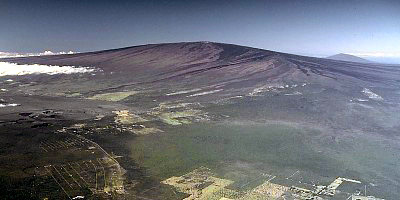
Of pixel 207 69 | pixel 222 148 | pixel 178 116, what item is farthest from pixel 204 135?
pixel 207 69

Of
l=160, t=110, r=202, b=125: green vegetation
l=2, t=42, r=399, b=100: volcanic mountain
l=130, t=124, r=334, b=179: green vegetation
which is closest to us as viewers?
l=130, t=124, r=334, b=179: green vegetation

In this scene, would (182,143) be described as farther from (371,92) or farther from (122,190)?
(371,92)

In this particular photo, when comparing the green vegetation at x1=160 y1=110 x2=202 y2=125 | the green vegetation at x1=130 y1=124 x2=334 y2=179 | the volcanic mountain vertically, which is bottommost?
the green vegetation at x1=130 y1=124 x2=334 y2=179

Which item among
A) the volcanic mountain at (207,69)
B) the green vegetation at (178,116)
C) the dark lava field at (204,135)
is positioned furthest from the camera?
the volcanic mountain at (207,69)

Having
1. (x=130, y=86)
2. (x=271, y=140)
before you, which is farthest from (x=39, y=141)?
(x=130, y=86)

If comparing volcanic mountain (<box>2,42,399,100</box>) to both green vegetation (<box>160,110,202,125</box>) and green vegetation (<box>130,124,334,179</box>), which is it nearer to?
green vegetation (<box>160,110,202,125</box>)

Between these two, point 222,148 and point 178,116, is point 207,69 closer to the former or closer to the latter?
point 178,116

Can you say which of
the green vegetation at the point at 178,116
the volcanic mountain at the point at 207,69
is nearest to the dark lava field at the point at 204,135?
the green vegetation at the point at 178,116

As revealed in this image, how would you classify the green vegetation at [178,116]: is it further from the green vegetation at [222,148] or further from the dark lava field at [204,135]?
the green vegetation at [222,148]

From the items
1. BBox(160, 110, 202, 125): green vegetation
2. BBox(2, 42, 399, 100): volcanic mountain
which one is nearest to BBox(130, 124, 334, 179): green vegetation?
BBox(160, 110, 202, 125): green vegetation

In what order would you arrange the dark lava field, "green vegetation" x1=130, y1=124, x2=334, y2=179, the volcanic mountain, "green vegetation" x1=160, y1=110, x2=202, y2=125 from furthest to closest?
the volcanic mountain, "green vegetation" x1=160, y1=110, x2=202, y2=125, "green vegetation" x1=130, y1=124, x2=334, y2=179, the dark lava field

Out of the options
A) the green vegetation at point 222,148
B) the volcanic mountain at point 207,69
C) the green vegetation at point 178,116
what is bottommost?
the green vegetation at point 222,148

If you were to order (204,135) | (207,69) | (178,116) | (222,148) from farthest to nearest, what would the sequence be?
(207,69) < (178,116) < (204,135) < (222,148)

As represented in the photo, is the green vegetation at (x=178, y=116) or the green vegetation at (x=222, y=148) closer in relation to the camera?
the green vegetation at (x=222, y=148)
